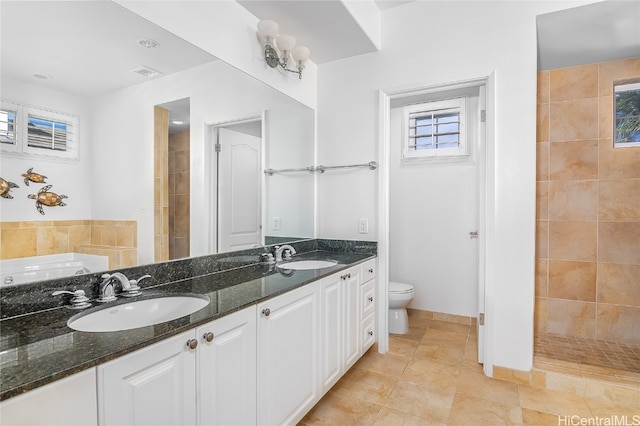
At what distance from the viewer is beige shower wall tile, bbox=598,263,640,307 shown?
103 inches

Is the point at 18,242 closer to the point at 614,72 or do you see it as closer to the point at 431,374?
the point at 431,374

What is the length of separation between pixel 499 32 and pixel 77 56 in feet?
7.80

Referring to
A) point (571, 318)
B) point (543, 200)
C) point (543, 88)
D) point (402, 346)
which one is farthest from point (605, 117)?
point (402, 346)

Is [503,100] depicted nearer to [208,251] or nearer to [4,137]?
[208,251]

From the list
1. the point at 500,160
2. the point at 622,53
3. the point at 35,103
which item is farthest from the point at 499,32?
the point at 35,103

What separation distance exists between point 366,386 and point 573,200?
→ 7.30 feet

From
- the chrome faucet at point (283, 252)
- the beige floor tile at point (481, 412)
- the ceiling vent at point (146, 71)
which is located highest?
the ceiling vent at point (146, 71)

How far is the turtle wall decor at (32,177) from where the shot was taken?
1.13 meters

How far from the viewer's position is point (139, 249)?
1513mm

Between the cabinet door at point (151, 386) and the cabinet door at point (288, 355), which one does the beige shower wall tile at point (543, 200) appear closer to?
the cabinet door at point (288, 355)

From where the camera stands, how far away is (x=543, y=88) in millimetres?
2811

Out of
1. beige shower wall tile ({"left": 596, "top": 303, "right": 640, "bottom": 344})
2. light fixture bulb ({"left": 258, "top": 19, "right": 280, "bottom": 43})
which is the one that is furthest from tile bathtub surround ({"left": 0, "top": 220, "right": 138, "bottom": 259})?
beige shower wall tile ({"left": 596, "top": 303, "right": 640, "bottom": 344})

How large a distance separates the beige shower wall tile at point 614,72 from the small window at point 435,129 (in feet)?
3.31

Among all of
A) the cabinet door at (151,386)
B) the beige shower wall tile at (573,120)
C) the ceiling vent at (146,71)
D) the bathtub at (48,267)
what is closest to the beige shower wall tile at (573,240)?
the beige shower wall tile at (573,120)
